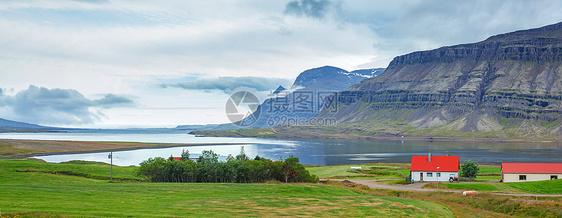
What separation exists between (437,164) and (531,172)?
1409 centimetres

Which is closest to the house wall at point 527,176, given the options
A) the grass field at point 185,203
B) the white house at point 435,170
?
the white house at point 435,170

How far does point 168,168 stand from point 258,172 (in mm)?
12628

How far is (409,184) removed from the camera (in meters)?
68.0

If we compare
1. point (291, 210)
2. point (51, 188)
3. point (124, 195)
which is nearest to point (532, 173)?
point (291, 210)

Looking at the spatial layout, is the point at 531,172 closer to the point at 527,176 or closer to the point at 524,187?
the point at 527,176

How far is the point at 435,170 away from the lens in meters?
71.4

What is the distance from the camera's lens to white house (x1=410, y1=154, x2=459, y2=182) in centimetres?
7088

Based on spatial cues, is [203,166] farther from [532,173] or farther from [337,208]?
[532,173]

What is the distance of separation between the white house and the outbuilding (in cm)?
780

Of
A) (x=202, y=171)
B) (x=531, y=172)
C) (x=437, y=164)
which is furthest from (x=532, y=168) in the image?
(x=202, y=171)

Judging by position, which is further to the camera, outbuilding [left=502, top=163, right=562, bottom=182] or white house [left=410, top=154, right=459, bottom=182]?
white house [left=410, top=154, right=459, bottom=182]

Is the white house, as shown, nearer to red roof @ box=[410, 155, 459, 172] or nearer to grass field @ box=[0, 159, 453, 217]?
red roof @ box=[410, 155, 459, 172]

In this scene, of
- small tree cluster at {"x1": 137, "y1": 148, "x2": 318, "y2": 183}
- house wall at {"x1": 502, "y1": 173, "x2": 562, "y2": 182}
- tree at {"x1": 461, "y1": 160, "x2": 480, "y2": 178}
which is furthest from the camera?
tree at {"x1": 461, "y1": 160, "x2": 480, "y2": 178}

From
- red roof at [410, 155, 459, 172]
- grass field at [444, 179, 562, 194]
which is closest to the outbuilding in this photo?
red roof at [410, 155, 459, 172]
